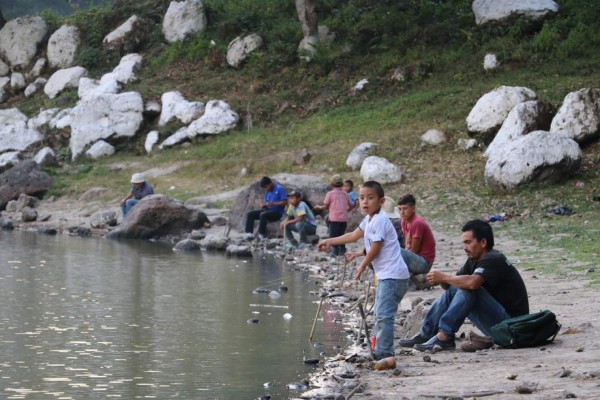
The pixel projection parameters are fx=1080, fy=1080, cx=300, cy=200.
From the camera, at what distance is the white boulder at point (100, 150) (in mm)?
36500

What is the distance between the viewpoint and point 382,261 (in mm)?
10234

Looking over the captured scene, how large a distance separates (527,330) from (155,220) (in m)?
17.0

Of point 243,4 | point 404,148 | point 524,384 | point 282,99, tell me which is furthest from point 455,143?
point 524,384

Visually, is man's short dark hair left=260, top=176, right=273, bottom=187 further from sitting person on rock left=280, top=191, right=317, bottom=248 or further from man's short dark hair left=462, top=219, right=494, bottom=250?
man's short dark hair left=462, top=219, right=494, bottom=250

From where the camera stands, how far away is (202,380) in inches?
414

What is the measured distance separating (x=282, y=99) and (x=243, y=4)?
759 cm

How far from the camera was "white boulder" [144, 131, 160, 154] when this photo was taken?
36.0m

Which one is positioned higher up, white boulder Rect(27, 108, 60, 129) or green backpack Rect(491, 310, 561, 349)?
white boulder Rect(27, 108, 60, 129)

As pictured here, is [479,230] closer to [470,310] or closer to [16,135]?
[470,310]

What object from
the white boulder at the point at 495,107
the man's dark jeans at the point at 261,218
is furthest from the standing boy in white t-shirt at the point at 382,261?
the white boulder at the point at 495,107

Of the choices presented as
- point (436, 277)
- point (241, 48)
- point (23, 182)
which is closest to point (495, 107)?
point (241, 48)

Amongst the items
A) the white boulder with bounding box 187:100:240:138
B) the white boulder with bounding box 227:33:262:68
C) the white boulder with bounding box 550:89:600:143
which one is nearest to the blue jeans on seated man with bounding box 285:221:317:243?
the white boulder with bounding box 550:89:600:143

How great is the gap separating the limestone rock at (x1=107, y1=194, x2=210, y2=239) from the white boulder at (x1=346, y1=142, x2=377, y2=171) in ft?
17.4

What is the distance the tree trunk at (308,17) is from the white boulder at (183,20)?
6.15 m
